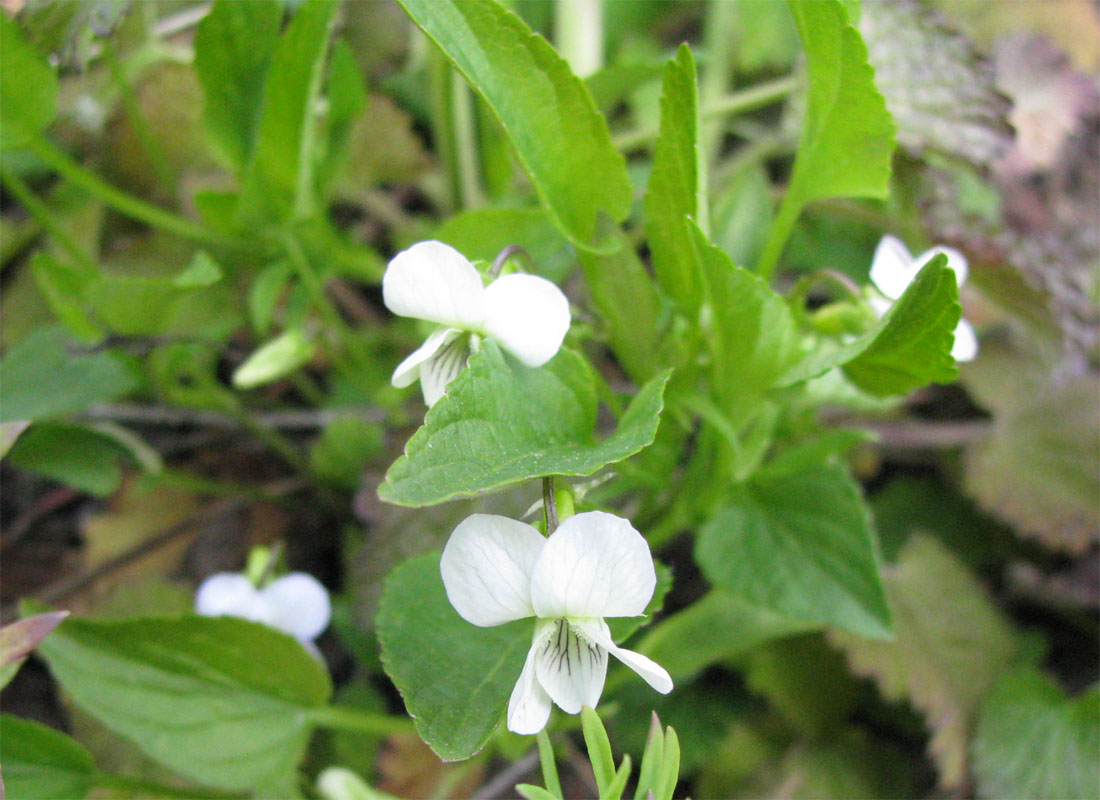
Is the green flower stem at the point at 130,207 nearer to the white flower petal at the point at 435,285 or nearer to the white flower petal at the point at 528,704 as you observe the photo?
the white flower petal at the point at 435,285

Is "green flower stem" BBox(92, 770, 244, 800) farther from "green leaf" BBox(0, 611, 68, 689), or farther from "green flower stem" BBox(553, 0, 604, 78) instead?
"green flower stem" BBox(553, 0, 604, 78)

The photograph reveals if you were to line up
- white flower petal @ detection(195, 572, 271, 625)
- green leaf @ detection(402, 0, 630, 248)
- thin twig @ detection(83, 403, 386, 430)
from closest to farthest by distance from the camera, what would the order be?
green leaf @ detection(402, 0, 630, 248) → white flower petal @ detection(195, 572, 271, 625) → thin twig @ detection(83, 403, 386, 430)

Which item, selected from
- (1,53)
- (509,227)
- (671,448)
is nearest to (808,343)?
(671,448)

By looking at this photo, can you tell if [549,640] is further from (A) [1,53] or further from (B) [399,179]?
(B) [399,179]

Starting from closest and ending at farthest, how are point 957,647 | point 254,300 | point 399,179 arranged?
point 254,300
point 957,647
point 399,179

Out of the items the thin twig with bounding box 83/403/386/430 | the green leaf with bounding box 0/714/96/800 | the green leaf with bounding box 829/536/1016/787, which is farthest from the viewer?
the thin twig with bounding box 83/403/386/430

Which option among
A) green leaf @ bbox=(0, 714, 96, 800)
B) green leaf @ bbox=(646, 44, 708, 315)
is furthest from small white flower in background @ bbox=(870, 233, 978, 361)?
green leaf @ bbox=(0, 714, 96, 800)
